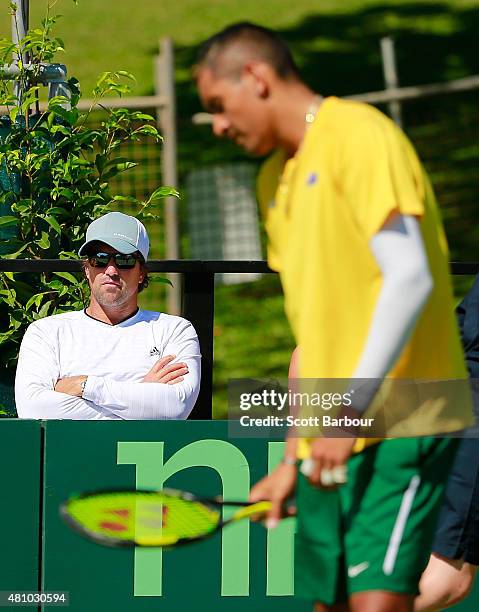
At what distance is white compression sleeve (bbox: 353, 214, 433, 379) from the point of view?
3018 mm

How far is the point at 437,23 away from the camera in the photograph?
1733 centimetres

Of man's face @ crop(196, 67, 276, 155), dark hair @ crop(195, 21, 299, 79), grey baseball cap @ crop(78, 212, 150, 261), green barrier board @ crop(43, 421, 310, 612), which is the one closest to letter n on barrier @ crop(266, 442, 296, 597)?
green barrier board @ crop(43, 421, 310, 612)

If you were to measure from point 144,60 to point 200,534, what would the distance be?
13.3m

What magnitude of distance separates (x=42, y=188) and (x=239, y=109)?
9.17 ft

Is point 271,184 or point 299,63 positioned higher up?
point 299,63

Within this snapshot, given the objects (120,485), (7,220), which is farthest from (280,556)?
(7,220)

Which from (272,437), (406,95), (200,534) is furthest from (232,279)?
(200,534)

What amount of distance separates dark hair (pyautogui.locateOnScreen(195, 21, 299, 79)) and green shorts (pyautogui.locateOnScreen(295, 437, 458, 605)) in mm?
891

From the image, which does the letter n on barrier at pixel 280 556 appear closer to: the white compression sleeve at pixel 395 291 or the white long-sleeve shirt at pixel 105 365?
the white long-sleeve shirt at pixel 105 365

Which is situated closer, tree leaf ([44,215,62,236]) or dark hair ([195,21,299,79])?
dark hair ([195,21,299,79])

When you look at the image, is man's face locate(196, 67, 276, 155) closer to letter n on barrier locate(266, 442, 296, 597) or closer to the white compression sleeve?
the white compression sleeve

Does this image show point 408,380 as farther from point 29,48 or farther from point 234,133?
point 29,48

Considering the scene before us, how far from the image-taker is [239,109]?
10.5 feet

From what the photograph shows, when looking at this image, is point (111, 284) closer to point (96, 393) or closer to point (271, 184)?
point (96, 393)
